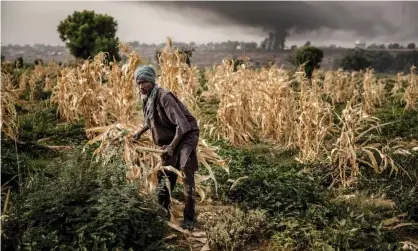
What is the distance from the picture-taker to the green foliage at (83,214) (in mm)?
3598

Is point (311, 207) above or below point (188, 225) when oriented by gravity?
above

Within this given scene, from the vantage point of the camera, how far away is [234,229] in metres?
4.28

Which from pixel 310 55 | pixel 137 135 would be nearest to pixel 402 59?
pixel 310 55

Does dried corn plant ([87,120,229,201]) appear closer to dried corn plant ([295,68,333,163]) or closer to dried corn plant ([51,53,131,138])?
dried corn plant ([295,68,333,163])

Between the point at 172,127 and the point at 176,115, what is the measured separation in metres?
0.26

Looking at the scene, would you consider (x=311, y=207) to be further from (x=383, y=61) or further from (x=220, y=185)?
(x=383, y=61)

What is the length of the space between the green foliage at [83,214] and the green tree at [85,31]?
41577 mm

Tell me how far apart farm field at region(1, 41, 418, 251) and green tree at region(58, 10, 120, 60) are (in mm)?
37522

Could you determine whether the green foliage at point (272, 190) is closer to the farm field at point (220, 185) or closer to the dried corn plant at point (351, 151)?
the farm field at point (220, 185)

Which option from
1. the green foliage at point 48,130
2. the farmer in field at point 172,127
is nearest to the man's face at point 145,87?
the farmer in field at point 172,127

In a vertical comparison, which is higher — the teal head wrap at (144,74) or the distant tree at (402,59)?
the distant tree at (402,59)

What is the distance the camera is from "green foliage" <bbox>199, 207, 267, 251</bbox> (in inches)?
164

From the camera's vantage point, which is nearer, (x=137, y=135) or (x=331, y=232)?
(x=331, y=232)

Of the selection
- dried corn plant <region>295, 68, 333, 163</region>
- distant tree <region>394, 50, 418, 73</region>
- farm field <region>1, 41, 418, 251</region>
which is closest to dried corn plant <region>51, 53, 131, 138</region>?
farm field <region>1, 41, 418, 251</region>
